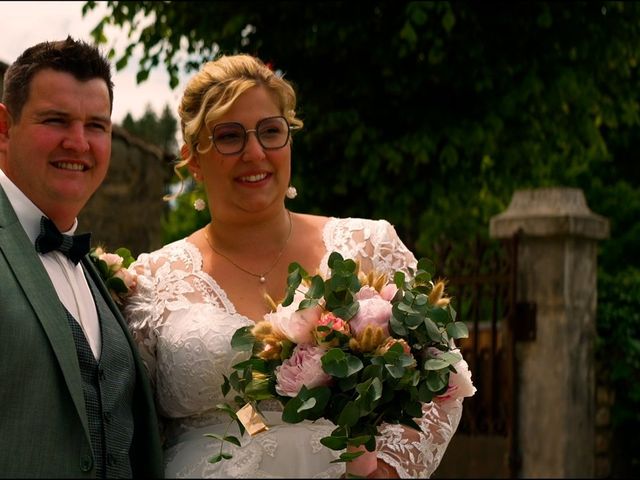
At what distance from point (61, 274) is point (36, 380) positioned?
0.44m

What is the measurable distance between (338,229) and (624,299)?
5.03 m

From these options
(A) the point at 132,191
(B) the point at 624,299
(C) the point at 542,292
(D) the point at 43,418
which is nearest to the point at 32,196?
(D) the point at 43,418

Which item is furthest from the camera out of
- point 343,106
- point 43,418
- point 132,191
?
point 343,106

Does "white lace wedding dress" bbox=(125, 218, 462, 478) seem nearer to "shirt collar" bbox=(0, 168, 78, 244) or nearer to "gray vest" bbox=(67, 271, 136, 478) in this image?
"gray vest" bbox=(67, 271, 136, 478)

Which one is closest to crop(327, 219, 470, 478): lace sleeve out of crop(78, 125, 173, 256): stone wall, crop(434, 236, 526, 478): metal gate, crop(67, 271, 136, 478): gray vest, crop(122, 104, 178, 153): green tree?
crop(67, 271, 136, 478): gray vest

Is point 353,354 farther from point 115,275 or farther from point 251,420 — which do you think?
point 115,275

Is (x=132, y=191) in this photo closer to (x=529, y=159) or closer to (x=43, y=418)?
(x=529, y=159)

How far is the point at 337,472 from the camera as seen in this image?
3.25 meters

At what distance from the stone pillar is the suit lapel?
5550mm

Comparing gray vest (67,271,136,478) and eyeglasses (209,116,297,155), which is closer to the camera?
gray vest (67,271,136,478)

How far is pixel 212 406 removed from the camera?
3334 millimetres

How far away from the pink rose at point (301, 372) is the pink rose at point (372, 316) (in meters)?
0.12

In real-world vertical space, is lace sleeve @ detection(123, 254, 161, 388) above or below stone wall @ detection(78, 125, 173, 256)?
below

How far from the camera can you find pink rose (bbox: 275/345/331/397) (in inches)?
108
